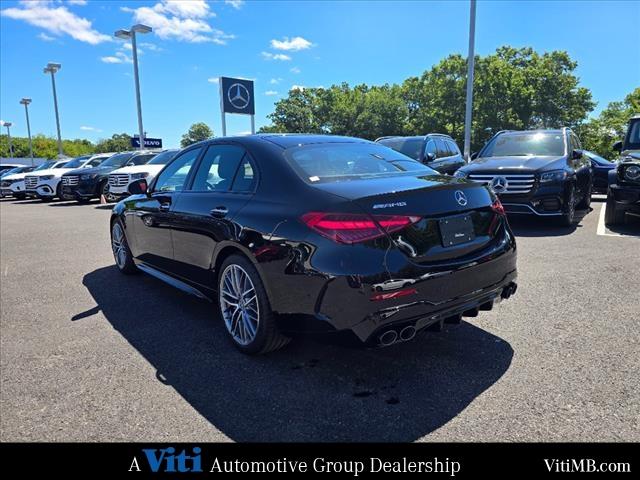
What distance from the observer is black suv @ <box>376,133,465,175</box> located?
10.4 metres

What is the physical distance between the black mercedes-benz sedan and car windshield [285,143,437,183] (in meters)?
0.02

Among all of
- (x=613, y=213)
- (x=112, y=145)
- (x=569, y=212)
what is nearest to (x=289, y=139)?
(x=569, y=212)

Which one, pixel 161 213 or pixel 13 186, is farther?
pixel 13 186

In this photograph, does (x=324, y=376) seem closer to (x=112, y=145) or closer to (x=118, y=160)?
(x=118, y=160)

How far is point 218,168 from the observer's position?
3.91 metres

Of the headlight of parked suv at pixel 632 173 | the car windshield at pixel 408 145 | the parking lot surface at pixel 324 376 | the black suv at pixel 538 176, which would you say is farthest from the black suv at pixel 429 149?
the parking lot surface at pixel 324 376

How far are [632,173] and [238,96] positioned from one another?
16.1m

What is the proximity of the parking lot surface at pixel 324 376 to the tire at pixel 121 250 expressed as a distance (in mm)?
807

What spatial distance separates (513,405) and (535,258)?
3.79 m

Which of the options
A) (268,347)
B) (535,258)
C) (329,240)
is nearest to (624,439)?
(329,240)

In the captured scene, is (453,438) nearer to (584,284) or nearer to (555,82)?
(584,284)

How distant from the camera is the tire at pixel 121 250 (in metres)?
5.67

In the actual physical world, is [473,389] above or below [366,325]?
below

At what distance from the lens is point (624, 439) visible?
2.27 metres
